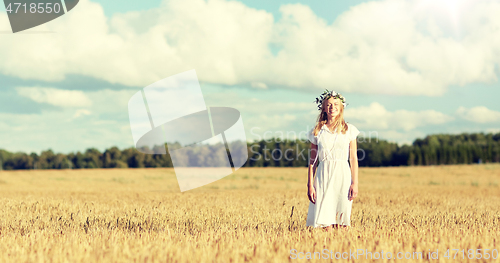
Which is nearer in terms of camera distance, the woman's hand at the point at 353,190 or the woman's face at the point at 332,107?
the woman's hand at the point at 353,190

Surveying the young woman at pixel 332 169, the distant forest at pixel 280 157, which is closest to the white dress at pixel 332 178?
the young woman at pixel 332 169

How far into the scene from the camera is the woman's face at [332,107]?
5727 millimetres

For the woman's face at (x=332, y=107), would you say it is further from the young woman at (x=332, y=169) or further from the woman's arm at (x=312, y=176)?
the woman's arm at (x=312, y=176)

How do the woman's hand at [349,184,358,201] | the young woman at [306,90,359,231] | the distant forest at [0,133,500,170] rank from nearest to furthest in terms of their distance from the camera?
the woman's hand at [349,184,358,201]
the young woman at [306,90,359,231]
the distant forest at [0,133,500,170]

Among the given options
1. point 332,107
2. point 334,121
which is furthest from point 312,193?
point 332,107

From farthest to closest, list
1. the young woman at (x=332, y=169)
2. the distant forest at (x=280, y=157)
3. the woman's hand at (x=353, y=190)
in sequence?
the distant forest at (x=280, y=157)
the young woman at (x=332, y=169)
the woman's hand at (x=353, y=190)

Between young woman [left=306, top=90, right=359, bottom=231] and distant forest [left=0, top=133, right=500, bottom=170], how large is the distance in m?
46.4

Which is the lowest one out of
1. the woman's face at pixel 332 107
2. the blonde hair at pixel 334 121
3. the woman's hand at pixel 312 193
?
the woman's hand at pixel 312 193

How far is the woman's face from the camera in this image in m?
5.73

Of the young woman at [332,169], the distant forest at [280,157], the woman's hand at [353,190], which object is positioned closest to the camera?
the woman's hand at [353,190]

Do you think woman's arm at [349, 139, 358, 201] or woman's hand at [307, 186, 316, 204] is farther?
woman's hand at [307, 186, 316, 204]

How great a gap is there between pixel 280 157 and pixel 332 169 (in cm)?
6550

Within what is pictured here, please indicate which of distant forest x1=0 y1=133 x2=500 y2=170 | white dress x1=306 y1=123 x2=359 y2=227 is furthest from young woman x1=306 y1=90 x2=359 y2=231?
distant forest x1=0 y1=133 x2=500 y2=170

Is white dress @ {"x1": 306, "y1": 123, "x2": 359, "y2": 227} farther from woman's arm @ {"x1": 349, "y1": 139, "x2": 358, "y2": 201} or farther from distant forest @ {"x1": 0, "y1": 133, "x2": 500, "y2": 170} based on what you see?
distant forest @ {"x1": 0, "y1": 133, "x2": 500, "y2": 170}
